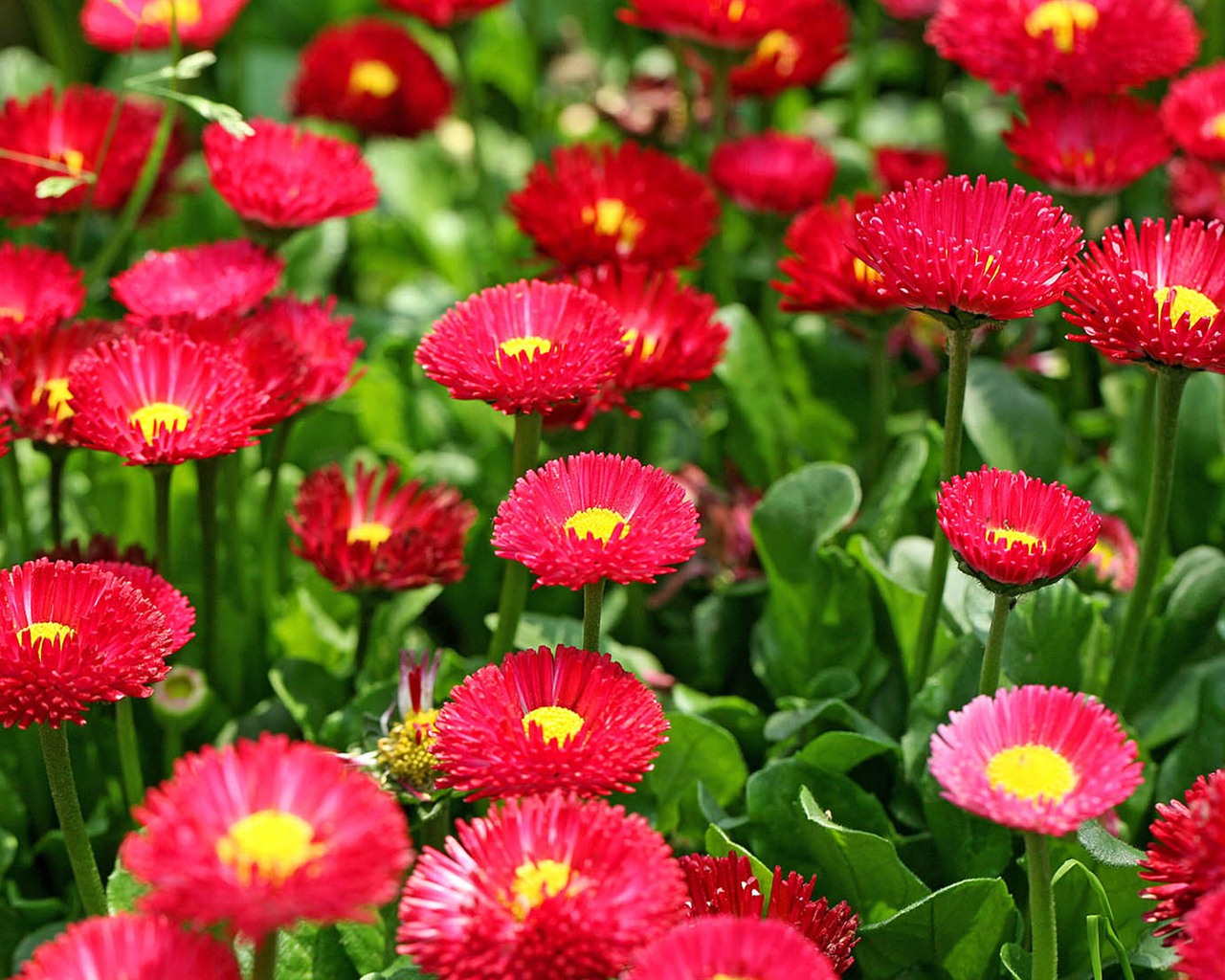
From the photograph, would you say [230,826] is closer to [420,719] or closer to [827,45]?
[420,719]

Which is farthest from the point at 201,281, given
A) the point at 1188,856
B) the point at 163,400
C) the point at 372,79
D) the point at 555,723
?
the point at 1188,856

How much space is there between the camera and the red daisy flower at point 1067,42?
6.14ft

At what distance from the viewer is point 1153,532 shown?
150cm

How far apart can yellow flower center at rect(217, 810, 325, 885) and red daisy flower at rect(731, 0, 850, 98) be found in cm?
167

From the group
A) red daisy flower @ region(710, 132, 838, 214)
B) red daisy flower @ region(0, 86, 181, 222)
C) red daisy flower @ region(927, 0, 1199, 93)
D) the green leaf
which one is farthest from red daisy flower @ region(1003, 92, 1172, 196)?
red daisy flower @ region(0, 86, 181, 222)

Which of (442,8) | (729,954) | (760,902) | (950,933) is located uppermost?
(442,8)

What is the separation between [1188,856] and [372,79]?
1.99 m

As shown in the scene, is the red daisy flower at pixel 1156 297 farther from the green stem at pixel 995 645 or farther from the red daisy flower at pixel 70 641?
the red daisy flower at pixel 70 641

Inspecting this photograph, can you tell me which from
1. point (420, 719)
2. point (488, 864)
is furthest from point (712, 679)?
point (488, 864)

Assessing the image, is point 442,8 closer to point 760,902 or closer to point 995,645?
point 995,645

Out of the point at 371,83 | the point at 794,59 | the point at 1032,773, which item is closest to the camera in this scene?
the point at 1032,773

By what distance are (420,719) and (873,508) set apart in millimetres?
669

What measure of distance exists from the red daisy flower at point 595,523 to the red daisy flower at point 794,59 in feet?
4.09

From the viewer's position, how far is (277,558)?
1989 millimetres
